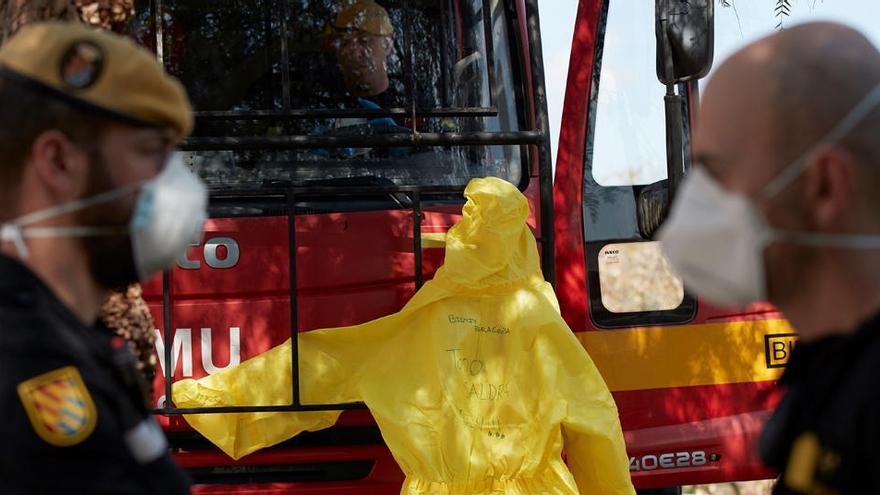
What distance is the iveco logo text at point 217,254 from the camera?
157 inches

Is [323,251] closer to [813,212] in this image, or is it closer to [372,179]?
[372,179]

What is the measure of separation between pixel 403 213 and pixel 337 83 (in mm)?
606

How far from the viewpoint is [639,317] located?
4645 mm

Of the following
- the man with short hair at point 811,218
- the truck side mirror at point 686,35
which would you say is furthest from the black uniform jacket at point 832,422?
the truck side mirror at point 686,35

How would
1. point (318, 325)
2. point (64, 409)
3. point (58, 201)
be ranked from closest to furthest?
1. point (64, 409)
2. point (58, 201)
3. point (318, 325)

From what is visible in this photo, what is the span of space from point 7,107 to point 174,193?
27 centimetres

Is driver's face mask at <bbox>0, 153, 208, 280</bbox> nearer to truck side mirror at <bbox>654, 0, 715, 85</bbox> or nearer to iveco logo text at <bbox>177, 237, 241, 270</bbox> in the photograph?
iveco logo text at <bbox>177, 237, 241, 270</bbox>

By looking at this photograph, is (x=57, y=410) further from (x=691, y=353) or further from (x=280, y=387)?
(x=691, y=353)

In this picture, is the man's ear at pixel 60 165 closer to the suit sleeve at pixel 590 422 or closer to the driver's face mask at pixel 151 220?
the driver's face mask at pixel 151 220

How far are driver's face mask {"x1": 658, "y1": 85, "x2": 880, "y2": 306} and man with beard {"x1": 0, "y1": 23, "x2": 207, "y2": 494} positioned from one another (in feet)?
2.52

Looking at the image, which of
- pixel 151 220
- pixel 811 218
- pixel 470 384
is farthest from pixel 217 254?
pixel 811 218

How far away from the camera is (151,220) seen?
1.73 metres

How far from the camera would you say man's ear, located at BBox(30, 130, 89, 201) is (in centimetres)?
163

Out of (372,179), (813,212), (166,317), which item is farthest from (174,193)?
(372,179)
